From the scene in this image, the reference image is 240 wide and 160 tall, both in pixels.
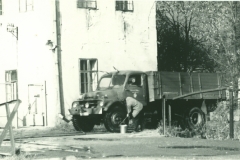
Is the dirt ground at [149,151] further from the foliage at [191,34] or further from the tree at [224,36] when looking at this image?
the foliage at [191,34]

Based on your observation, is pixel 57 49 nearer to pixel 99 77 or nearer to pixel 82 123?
pixel 99 77

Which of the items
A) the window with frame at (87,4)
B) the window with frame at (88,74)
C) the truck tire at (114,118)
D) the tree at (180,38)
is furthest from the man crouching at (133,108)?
the tree at (180,38)

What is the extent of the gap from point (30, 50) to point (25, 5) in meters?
1.84

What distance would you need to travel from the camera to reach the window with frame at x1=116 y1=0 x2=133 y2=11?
2625cm

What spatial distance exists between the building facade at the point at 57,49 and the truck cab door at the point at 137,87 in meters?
4.14

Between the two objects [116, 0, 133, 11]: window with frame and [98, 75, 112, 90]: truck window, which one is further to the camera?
[116, 0, 133, 11]: window with frame

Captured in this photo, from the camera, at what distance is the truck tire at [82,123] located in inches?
813

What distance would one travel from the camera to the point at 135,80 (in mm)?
21094

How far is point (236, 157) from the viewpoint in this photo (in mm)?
10031

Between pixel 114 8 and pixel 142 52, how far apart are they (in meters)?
2.43

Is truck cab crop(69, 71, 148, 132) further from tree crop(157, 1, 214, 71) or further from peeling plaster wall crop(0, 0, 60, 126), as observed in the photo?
tree crop(157, 1, 214, 71)

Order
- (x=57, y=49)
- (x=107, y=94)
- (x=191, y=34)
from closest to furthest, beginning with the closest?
1. (x=107, y=94)
2. (x=57, y=49)
3. (x=191, y=34)

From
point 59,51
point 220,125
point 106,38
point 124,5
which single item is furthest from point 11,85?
point 220,125

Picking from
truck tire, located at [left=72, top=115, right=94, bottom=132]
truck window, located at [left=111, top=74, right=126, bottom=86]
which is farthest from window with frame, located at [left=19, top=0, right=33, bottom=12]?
truck tire, located at [left=72, top=115, right=94, bottom=132]
